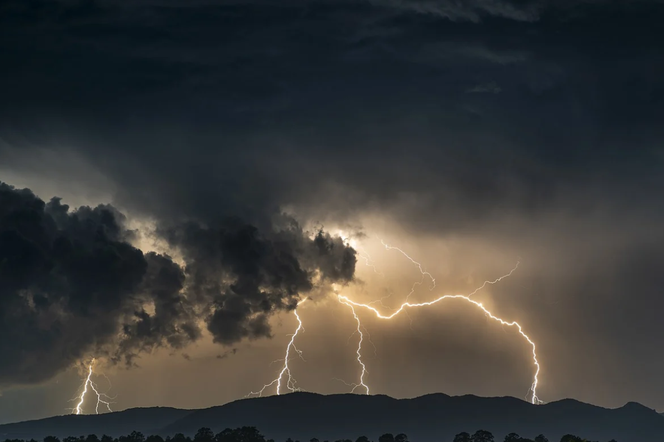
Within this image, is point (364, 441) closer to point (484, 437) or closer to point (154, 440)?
point (484, 437)

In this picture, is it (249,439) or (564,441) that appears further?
(249,439)

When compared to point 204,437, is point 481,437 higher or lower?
higher

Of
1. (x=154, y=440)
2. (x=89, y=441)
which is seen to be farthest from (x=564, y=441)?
(x=89, y=441)

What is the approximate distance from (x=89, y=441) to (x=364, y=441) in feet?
250

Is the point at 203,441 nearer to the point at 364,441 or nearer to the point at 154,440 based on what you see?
the point at 154,440

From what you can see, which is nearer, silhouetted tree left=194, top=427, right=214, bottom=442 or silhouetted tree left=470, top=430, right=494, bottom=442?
silhouetted tree left=470, top=430, right=494, bottom=442

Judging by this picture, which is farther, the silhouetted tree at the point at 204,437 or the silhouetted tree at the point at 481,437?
the silhouetted tree at the point at 204,437

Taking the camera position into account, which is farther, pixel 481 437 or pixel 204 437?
pixel 204 437

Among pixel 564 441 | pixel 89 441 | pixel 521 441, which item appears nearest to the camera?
pixel 564 441

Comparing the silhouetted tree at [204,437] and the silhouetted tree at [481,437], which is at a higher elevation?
the silhouetted tree at [481,437]

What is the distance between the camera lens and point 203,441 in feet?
614

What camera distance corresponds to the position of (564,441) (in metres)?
161

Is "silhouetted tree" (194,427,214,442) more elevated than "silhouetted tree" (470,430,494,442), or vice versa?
"silhouetted tree" (470,430,494,442)

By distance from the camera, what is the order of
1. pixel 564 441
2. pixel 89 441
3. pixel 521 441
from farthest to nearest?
pixel 89 441 < pixel 521 441 < pixel 564 441
